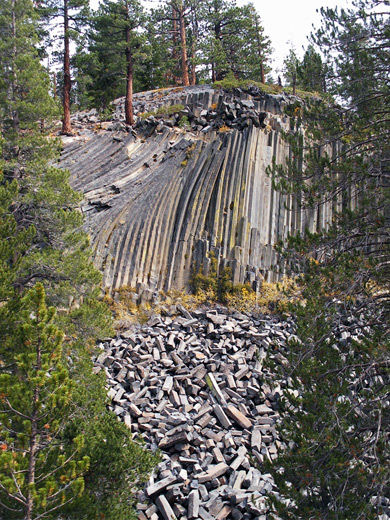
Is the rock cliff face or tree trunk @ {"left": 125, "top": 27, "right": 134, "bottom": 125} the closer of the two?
the rock cliff face

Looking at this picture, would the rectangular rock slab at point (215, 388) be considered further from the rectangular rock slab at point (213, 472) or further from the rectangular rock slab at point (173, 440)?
the rectangular rock slab at point (213, 472)

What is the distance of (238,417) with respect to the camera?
10039mm

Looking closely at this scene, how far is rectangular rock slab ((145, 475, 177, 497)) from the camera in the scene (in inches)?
311

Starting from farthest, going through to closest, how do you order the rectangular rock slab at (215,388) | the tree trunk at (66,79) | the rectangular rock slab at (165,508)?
the tree trunk at (66,79), the rectangular rock slab at (215,388), the rectangular rock slab at (165,508)

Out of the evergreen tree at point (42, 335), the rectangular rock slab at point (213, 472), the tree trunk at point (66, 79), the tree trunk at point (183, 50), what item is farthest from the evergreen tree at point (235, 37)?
the rectangular rock slab at point (213, 472)

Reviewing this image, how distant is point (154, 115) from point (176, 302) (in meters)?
11.2

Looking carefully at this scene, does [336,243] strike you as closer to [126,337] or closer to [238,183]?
[126,337]

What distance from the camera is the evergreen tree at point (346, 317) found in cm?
521

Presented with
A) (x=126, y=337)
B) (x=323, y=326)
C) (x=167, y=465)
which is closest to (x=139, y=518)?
(x=167, y=465)

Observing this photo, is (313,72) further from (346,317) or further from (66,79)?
(66,79)

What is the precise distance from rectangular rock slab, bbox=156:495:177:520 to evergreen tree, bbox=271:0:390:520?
2332 mm

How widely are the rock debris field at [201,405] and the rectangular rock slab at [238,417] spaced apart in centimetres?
2

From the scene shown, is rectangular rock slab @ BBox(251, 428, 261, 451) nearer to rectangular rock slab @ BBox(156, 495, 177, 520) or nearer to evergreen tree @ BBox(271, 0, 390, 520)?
rectangular rock slab @ BBox(156, 495, 177, 520)

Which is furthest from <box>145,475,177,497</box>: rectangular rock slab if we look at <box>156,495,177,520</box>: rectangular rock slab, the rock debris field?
<box>156,495,177,520</box>: rectangular rock slab
